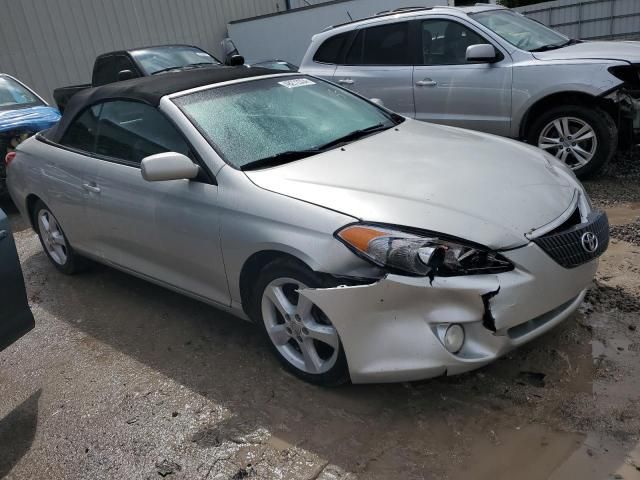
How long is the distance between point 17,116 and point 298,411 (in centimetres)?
658

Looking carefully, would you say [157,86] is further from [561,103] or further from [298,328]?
[561,103]

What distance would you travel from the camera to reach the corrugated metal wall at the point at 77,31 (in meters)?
12.9

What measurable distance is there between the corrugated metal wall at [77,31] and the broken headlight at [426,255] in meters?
13.0

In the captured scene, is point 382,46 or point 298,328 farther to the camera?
point 382,46

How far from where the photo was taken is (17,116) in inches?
300

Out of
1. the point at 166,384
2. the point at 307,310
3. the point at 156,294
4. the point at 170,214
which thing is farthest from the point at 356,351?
the point at 156,294

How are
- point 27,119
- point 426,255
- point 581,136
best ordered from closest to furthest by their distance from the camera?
1. point 426,255
2. point 581,136
3. point 27,119

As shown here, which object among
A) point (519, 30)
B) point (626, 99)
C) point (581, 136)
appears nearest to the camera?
point (626, 99)

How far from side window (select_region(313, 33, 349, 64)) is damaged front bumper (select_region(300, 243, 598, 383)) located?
4948mm

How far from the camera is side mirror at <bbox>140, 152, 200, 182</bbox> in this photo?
3143 mm

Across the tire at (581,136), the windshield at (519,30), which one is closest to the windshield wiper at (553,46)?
the windshield at (519,30)

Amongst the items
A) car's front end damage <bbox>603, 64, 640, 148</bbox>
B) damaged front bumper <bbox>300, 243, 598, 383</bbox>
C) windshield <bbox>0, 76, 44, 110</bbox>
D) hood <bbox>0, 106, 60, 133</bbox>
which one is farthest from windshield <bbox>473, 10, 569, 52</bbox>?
windshield <bbox>0, 76, 44, 110</bbox>

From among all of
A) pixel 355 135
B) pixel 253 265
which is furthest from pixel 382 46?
pixel 253 265

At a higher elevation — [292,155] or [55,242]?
[292,155]
